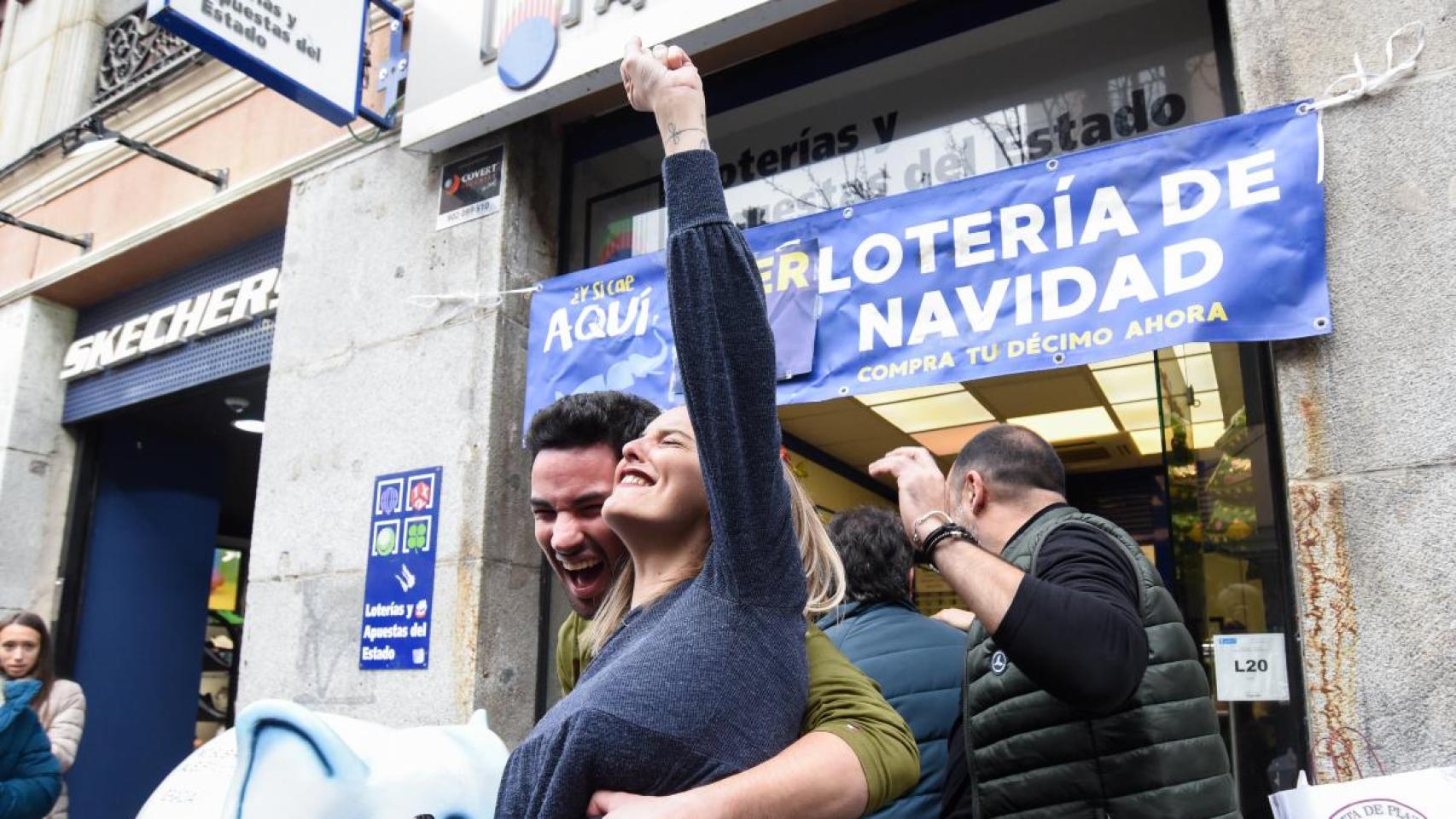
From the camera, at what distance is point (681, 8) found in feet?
15.8

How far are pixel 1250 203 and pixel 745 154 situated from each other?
2471mm

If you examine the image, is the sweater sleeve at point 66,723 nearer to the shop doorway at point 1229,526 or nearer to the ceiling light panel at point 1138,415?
the shop doorway at point 1229,526

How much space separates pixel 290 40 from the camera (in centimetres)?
537

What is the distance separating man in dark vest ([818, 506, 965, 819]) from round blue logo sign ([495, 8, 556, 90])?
119 inches

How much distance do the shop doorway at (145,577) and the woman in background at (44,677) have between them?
2213 mm

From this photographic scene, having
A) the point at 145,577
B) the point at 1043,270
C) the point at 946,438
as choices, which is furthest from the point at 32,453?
the point at 1043,270

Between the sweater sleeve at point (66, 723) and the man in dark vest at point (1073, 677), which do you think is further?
the sweater sleeve at point (66, 723)

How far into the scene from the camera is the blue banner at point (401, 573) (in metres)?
5.17

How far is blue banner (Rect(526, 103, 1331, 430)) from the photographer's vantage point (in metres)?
3.48

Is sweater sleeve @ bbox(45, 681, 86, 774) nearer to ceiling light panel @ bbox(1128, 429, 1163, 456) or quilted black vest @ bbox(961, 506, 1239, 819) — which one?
quilted black vest @ bbox(961, 506, 1239, 819)

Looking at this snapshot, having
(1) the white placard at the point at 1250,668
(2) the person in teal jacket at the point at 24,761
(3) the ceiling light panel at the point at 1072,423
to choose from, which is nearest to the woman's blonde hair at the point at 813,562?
(1) the white placard at the point at 1250,668

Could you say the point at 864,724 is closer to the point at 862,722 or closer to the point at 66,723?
the point at 862,722

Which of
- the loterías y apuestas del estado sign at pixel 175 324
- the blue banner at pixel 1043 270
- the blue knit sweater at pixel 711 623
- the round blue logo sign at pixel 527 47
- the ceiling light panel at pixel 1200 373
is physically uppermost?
the round blue logo sign at pixel 527 47

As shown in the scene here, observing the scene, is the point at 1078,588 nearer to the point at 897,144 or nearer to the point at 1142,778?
the point at 1142,778
